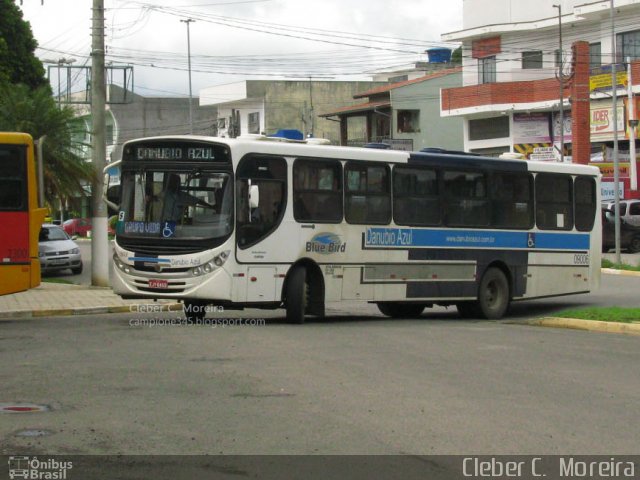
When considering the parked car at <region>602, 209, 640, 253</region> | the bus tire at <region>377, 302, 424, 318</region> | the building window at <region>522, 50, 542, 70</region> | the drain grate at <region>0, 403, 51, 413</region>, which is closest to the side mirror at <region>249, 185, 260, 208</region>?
the bus tire at <region>377, 302, 424, 318</region>

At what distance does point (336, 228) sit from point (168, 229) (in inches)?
118

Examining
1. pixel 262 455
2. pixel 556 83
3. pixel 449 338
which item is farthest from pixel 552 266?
pixel 556 83

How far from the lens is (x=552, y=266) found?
70.5 ft

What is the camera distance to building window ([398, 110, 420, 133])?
62325 mm

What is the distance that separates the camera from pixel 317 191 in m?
17.6

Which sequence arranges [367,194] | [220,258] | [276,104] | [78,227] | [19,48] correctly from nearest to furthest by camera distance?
[220,258]
[367,194]
[19,48]
[78,227]
[276,104]

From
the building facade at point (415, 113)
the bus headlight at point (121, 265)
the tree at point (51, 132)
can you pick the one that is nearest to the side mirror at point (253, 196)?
the bus headlight at point (121, 265)

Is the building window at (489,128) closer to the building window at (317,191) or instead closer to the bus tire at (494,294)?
the bus tire at (494,294)

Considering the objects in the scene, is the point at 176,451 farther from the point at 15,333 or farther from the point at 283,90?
the point at 283,90

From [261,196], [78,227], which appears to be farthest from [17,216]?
[78,227]

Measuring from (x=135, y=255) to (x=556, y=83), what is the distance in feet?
114

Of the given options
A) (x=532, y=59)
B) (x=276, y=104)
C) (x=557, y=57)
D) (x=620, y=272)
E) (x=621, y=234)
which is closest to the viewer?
(x=620, y=272)

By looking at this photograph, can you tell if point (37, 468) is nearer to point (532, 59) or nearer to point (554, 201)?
point (554, 201)

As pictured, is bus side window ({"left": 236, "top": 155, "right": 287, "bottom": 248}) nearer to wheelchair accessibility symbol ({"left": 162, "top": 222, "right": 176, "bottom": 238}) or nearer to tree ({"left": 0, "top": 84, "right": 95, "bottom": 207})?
wheelchair accessibility symbol ({"left": 162, "top": 222, "right": 176, "bottom": 238})
